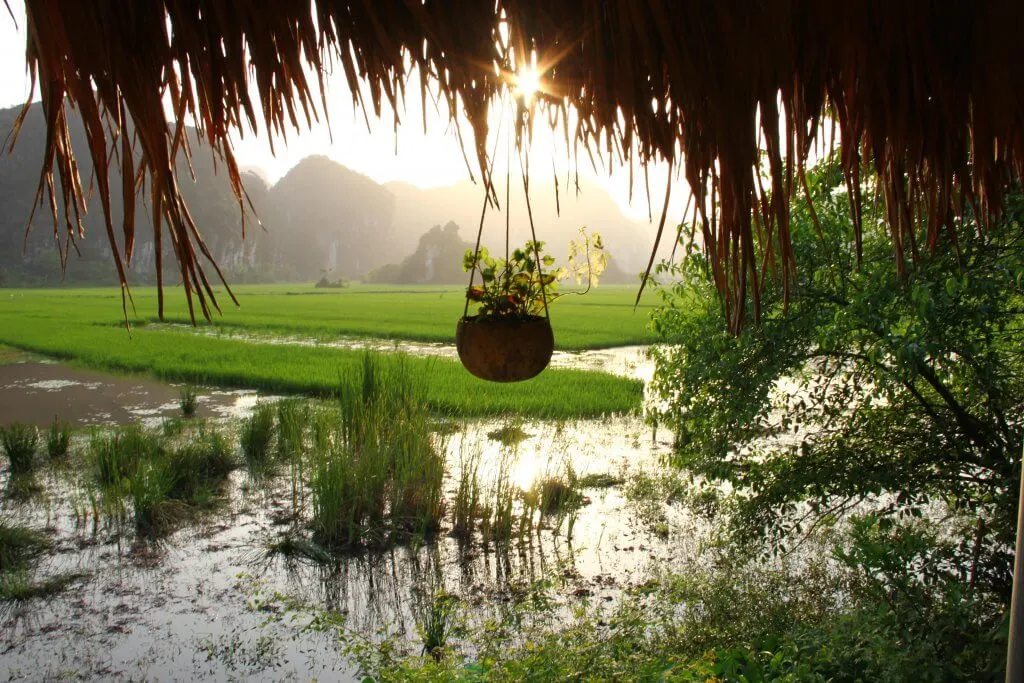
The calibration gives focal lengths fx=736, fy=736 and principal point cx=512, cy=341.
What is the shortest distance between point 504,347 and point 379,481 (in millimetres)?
2853

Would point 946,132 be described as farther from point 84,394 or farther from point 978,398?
point 84,394

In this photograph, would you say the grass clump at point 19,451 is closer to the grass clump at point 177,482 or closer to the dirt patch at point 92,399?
the grass clump at point 177,482

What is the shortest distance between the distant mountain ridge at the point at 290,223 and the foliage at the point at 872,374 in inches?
1511

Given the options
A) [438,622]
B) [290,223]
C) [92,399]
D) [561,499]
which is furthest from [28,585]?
[290,223]

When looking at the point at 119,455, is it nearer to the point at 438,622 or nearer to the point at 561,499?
the point at 561,499

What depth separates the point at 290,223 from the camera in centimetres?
9388

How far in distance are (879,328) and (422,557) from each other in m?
2.48

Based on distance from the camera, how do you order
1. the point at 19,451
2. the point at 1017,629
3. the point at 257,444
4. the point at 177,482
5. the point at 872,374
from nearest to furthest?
the point at 1017,629 < the point at 872,374 < the point at 177,482 < the point at 19,451 < the point at 257,444

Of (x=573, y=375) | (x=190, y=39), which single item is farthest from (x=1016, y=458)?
(x=573, y=375)

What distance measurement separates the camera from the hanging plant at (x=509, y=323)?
1.83 metres

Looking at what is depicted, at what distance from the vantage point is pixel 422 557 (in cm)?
391

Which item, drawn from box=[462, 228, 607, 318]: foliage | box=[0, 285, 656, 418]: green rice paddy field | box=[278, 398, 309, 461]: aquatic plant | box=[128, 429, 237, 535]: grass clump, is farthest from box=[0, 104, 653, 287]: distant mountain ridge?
box=[462, 228, 607, 318]: foliage

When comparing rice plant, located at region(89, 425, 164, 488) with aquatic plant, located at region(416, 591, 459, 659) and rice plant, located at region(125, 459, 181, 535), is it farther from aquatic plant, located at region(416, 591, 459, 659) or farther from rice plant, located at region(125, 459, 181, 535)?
aquatic plant, located at region(416, 591, 459, 659)

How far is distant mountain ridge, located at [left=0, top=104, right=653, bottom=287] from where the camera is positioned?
6069cm
